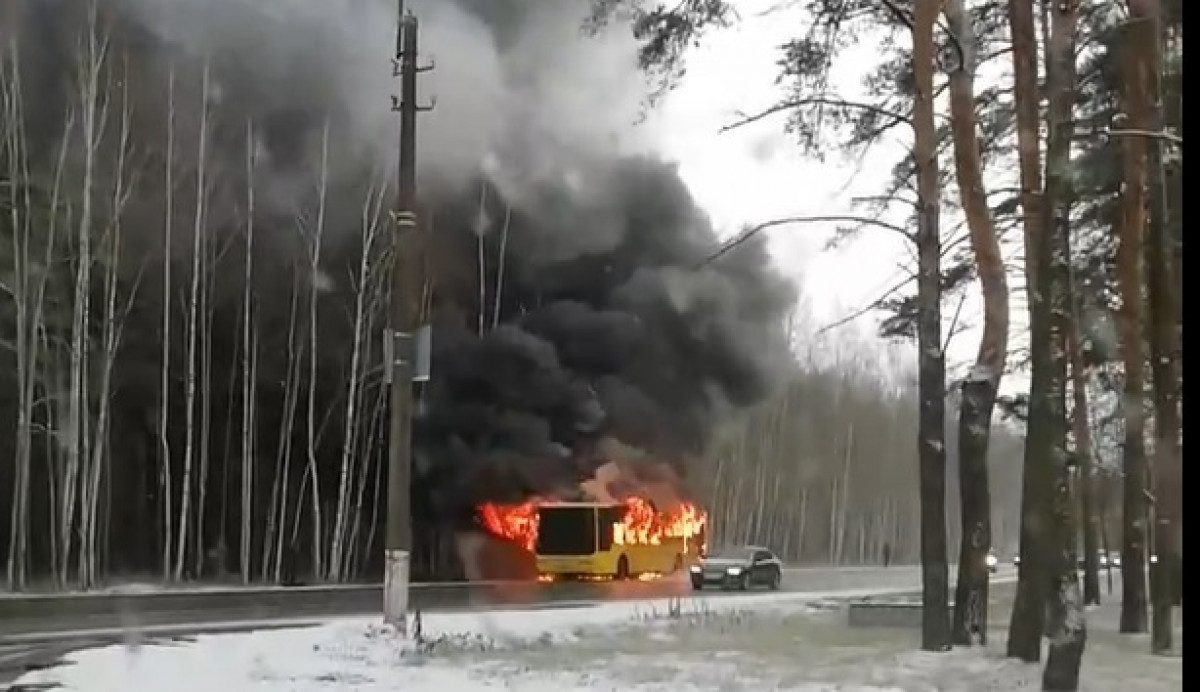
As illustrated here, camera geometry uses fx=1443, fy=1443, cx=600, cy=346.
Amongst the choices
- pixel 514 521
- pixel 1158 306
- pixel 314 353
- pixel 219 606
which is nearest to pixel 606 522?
pixel 514 521

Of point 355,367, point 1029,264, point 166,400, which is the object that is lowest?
point 166,400

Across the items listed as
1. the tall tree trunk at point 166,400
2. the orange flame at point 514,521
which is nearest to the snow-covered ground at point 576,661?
the tall tree trunk at point 166,400

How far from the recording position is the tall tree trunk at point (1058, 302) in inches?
383

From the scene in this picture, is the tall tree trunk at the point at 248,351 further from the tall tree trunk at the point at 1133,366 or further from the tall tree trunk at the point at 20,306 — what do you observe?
the tall tree trunk at the point at 1133,366

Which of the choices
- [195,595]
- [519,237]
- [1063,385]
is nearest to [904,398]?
[519,237]

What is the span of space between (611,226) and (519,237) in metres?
1.65

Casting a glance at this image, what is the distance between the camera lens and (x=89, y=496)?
23281 mm

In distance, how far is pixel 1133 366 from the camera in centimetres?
1363

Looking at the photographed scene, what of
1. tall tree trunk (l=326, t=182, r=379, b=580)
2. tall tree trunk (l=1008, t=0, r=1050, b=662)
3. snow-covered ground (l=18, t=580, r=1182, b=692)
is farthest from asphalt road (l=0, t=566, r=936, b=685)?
tall tree trunk (l=1008, t=0, r=1050, b=662)

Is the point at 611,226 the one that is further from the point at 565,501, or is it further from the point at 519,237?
the point at 565,501

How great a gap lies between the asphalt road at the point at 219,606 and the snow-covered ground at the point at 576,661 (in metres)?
1.19

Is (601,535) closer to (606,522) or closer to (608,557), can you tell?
(606,522)

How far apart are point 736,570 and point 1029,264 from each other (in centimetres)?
1589

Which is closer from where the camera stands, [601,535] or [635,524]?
[601,535]
